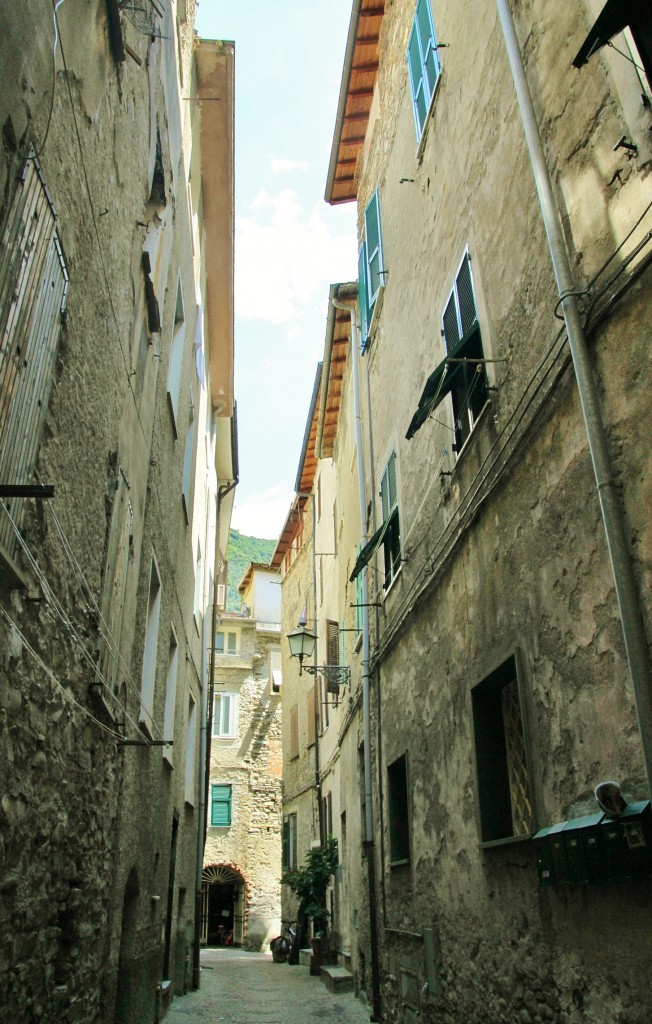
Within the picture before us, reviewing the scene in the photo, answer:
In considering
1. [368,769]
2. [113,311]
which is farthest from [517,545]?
[368,769]

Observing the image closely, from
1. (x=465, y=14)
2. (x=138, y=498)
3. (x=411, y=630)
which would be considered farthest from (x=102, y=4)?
(x=411, y=630)

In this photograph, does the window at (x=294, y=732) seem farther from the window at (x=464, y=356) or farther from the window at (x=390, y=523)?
the window at (x=464, y=356)

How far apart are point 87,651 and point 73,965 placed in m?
1.86

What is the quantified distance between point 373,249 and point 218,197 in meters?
3.57

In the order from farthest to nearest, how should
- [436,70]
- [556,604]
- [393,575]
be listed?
[393,575], [436,70], [556,604]

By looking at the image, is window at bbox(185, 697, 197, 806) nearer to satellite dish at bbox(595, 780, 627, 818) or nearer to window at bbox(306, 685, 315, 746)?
window at bbox(306, 685, 315, 746)

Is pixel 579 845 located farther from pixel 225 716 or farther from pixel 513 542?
pixel 225 716

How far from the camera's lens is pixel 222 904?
90.5 feet

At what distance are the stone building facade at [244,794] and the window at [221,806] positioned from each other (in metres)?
0.03

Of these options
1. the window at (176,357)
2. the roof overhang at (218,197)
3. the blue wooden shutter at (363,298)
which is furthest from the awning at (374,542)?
the roof overhang at (218,197)

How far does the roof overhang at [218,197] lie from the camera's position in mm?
11273

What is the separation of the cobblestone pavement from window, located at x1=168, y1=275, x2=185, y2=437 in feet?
22.6

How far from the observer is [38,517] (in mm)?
3982

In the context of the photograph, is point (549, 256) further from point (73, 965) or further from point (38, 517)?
point (73, 965)
